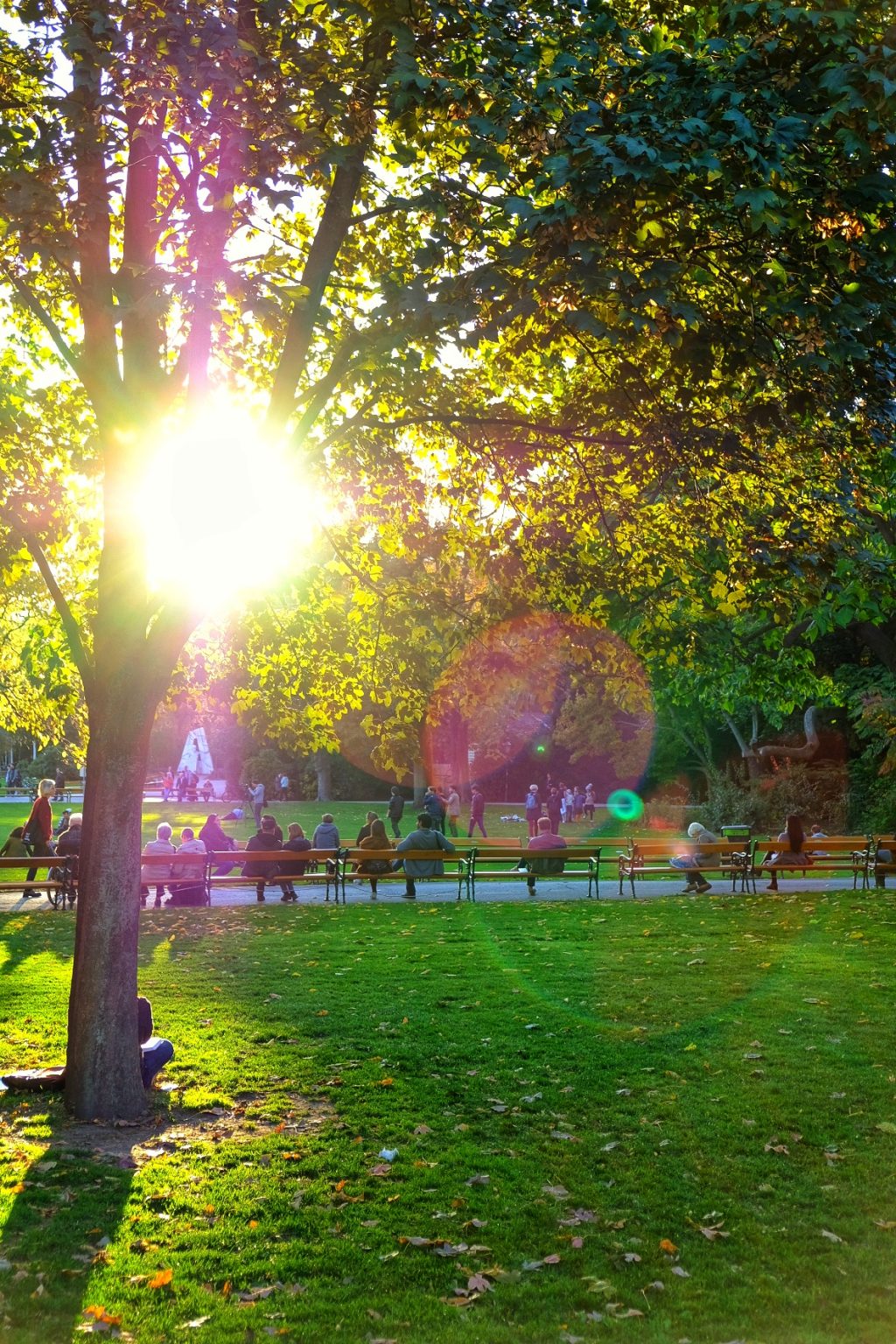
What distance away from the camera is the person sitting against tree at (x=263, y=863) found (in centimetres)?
1887

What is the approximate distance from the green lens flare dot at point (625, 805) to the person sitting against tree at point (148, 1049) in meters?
42.2

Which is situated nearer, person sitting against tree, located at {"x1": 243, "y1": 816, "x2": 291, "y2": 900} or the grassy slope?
person sitting against tree, located at {"x1": 243, "y1": 816, "x2": 291, "y2": 900}

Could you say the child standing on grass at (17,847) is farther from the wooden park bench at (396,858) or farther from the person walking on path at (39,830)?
the wooden park bench at (396,858)

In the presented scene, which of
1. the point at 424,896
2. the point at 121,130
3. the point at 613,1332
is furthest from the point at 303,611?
the point at 424,896

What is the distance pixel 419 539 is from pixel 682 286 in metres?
3.84

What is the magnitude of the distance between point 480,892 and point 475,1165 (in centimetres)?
1441

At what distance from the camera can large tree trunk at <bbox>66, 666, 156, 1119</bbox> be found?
6.97 metres

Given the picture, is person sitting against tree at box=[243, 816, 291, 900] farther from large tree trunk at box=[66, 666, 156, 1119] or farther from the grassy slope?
the grassy slope

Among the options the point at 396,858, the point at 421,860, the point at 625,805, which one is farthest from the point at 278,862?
the point at 625,805

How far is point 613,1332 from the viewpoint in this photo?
14.1 ft

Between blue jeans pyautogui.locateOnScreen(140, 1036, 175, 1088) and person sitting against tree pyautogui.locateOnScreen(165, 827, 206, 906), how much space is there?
1077cm

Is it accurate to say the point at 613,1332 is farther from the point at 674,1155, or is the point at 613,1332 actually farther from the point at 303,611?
the point at 303,611

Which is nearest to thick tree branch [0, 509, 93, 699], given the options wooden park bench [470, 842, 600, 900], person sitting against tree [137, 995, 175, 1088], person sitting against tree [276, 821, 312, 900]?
person sitting against tree [137, 995, 175, 1088]

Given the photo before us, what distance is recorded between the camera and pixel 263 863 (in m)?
19.0
